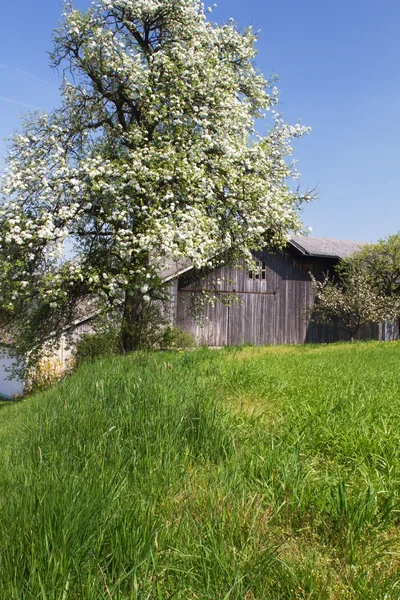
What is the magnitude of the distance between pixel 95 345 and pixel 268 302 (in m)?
11.8

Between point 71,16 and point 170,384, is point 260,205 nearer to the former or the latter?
point 71,16

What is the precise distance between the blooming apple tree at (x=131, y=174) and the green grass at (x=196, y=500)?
8.80 metres

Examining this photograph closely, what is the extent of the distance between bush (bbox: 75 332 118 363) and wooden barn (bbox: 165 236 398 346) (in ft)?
18.3

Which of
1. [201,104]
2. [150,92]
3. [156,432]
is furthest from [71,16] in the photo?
[156,432]

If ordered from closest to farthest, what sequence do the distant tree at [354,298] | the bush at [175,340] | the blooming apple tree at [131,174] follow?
the blooming apple tree at [131,174]
the bush at [175,340]
the distant tree at [354,298]

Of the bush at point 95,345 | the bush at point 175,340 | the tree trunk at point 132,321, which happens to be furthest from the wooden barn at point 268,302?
the tree trunk at point 132,321

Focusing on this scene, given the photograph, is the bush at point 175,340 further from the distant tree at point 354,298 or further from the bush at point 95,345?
the distant tree at point 354,298

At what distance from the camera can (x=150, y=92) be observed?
53.5ft

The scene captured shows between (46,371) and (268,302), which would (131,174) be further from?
(268,302)

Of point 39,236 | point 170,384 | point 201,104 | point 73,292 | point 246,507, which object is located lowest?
point 246,507

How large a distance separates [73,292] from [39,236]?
3.34m

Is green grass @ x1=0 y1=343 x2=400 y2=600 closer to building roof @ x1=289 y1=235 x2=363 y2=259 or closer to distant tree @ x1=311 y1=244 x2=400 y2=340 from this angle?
building roof @ x1=289 y1=235 x2=363 y2=259

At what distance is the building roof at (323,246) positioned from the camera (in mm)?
30109

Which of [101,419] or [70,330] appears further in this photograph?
[70,330]
